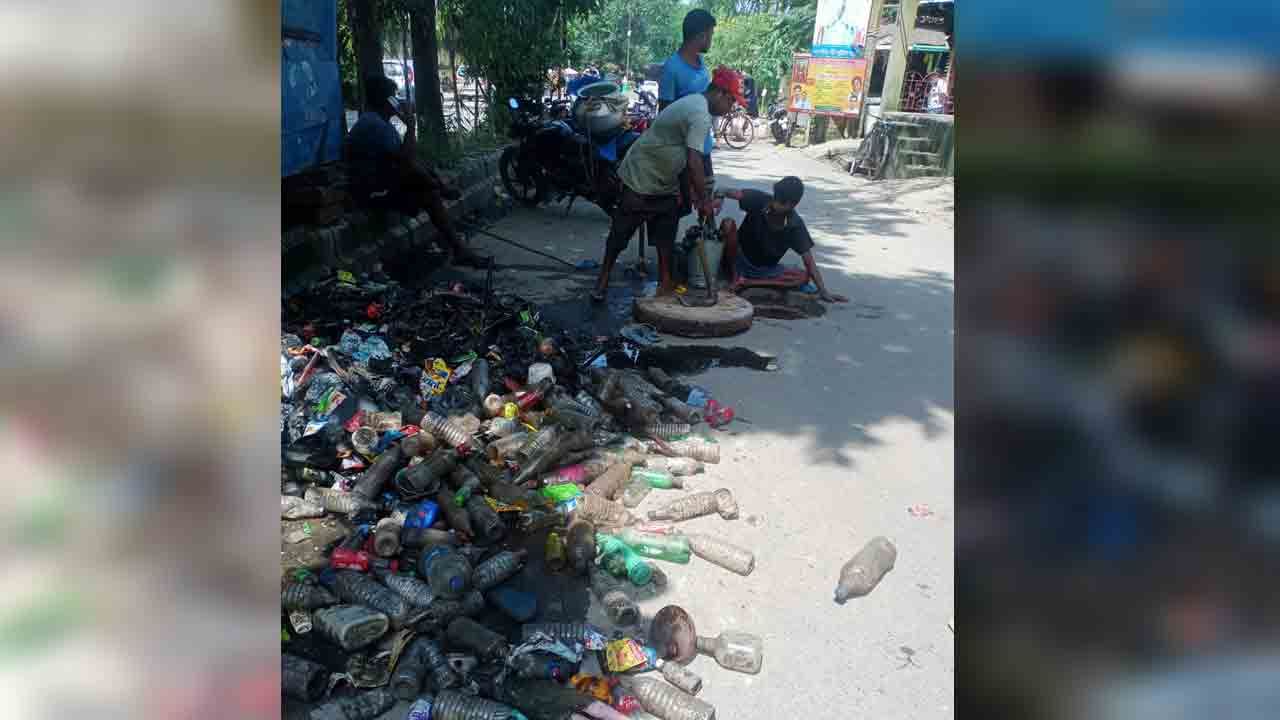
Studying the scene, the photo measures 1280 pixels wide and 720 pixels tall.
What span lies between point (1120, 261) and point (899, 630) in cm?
298

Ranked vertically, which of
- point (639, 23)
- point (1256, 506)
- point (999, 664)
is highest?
point (639, 23)

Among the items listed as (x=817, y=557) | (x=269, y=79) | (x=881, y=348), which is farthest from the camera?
(x=881, y=348)

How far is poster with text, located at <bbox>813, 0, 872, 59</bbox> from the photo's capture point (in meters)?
20.9

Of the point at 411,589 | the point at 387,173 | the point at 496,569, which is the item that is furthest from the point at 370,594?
the point at 387,173

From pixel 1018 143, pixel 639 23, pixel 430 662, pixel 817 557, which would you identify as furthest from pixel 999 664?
pixel 639 23

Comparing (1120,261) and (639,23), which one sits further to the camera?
(639,23)

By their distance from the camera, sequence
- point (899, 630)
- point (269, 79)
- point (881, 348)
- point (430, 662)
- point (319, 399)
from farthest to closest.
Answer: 1. point (881, 348)
2. point (319, 399)
3. point (899, 630)
4. point (430, 662)
5. point (269, 79)

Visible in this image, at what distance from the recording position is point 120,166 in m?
0.58

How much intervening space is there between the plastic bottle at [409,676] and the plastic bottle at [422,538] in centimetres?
63

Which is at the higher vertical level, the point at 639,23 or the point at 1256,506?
the point at 639,23

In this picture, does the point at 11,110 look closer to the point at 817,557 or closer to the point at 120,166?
the point at 120,166

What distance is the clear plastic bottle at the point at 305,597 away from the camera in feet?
9.70

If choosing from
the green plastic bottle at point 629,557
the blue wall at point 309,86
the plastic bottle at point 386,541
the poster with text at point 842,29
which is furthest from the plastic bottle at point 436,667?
the poster with text at point 842,29

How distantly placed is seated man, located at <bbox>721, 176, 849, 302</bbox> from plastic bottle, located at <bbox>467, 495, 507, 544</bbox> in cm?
399
